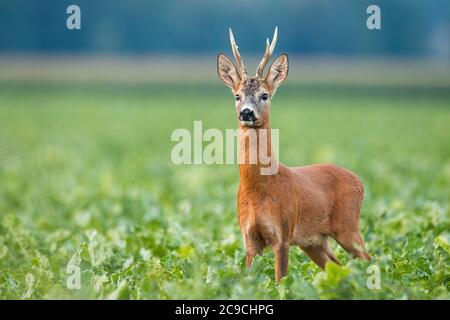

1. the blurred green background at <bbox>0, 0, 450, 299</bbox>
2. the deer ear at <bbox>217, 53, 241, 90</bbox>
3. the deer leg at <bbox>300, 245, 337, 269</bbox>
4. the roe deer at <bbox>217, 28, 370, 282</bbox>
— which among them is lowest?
the blurred green background at <bbox>0, 0, 450, 299</bbox>

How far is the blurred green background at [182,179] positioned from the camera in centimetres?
675

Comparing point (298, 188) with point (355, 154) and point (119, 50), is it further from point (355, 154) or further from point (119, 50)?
point (119, 50)

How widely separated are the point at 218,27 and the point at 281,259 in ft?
321

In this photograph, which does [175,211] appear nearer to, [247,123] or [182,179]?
[182,179]

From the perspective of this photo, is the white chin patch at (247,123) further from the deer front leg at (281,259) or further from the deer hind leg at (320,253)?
the deer hind leg at (320,253)

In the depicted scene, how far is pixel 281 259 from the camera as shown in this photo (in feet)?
21.0

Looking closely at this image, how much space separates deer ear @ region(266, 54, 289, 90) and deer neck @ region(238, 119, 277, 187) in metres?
0.30

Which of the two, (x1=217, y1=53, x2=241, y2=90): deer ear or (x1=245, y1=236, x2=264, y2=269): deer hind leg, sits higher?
(x1=217, y1=53, x2=241, y2=90): deer ear

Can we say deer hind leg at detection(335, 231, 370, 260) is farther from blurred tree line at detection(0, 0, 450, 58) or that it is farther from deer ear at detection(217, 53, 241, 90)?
blurred tree line at detection(0, 0, 450, 58)

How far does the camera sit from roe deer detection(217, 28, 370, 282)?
629 centimetres

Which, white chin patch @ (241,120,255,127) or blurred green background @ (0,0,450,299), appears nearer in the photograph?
white chin patch @ (241,120,255,127)

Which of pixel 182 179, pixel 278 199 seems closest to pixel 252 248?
pixel 278 199

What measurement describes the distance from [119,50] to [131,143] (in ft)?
241

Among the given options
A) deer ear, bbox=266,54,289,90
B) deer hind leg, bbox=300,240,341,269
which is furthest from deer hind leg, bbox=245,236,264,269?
deer ear, bbox=266,54,289,90
